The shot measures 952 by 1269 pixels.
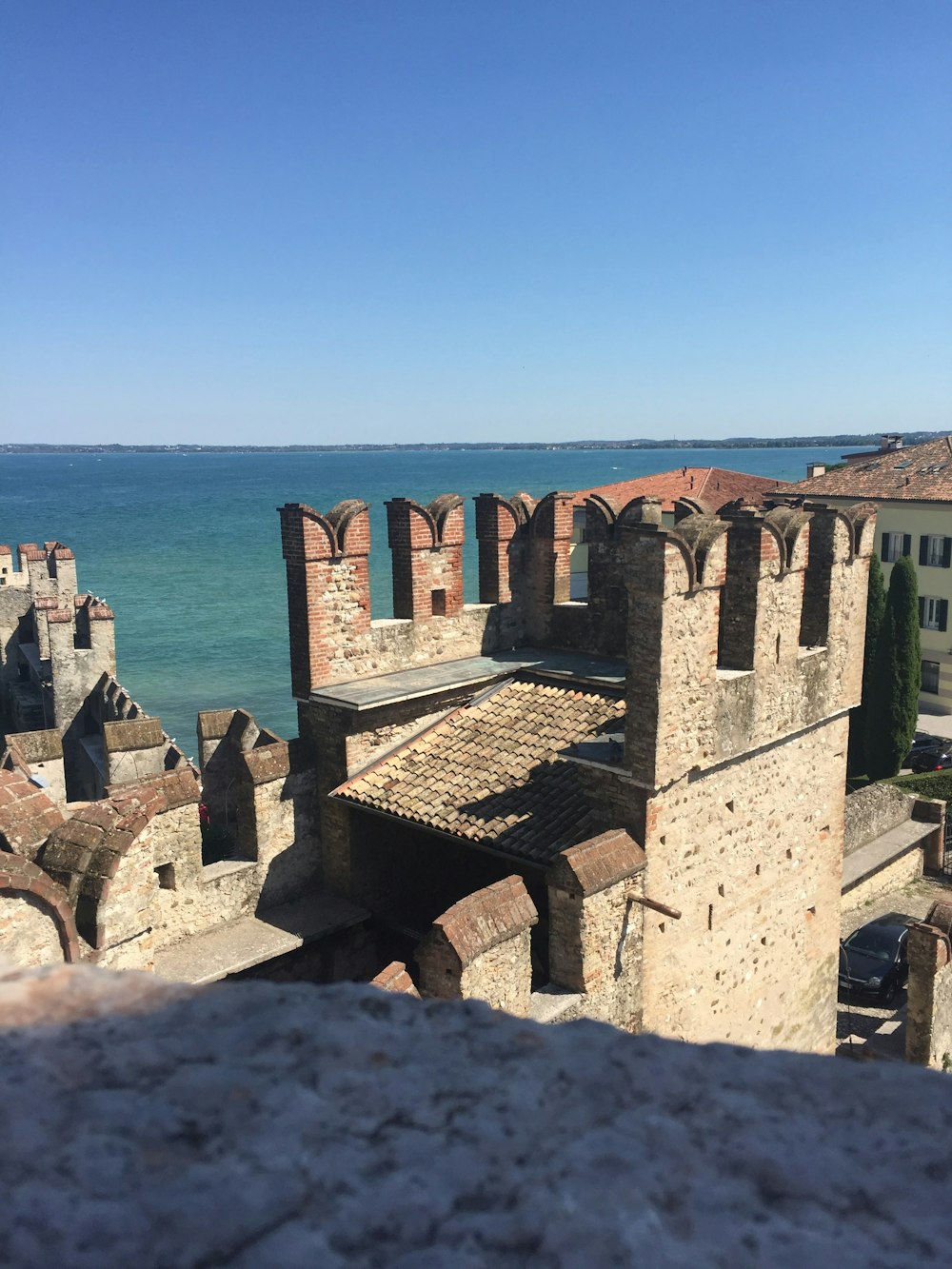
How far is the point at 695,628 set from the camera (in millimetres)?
9875

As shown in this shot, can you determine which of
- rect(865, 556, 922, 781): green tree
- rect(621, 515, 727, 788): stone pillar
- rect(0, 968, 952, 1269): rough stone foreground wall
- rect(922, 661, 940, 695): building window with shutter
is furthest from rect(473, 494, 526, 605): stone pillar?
rect(922, 661, 940, 695): building window with shutter

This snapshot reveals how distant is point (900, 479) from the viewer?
42625 millimetres

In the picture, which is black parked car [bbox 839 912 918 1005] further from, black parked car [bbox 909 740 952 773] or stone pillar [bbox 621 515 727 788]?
black parked car [bbox 909 740 952 773]

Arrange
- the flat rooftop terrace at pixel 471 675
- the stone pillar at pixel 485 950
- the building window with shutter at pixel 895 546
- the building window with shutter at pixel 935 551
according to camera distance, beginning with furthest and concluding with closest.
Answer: the building window with shutter at pixel 895 546
the building window with shutter at pixel 935 551
the flat rooftop terrace at pixel 471 675
the stone pillar at pixel 485 950

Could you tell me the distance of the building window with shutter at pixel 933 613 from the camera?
1602 inches

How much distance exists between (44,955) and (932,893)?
874 inches

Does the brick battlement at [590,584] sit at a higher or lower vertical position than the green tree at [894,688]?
higher

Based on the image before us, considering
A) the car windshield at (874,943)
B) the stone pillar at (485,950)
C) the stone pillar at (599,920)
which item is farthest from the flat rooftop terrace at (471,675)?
the car windshield at (874,943)

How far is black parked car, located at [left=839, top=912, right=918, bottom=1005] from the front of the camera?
18.9 metres

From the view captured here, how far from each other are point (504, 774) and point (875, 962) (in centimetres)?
1173

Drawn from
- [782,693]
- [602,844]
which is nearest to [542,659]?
[782,693]

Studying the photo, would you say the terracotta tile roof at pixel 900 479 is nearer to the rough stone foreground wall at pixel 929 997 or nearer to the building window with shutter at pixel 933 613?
A: the building window with shutter at pixel 933 613

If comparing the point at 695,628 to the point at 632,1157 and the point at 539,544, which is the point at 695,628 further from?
the point at 632,1157

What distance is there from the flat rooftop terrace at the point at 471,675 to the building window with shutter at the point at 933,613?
32.0 meters
